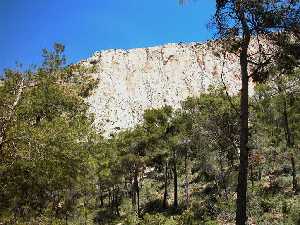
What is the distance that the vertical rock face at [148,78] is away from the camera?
12850 centimetres

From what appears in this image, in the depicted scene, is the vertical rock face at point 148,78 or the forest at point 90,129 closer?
the forest at point 90,129

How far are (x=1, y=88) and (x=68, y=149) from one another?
6164mm

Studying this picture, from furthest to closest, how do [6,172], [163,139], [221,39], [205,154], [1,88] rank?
[163,139], [205,154], [1,88], [6,172], [221,39]

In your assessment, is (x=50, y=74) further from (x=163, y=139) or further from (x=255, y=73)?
(x=163, y=139)

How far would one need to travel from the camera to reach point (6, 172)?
46.9 ft

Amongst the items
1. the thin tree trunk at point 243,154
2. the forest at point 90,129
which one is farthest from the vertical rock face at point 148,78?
the thin tree trunk at point 243,154

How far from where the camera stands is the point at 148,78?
456 feet

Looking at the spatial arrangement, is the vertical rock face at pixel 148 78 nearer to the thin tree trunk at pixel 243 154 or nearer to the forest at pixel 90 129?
the forest at pixel 90 129

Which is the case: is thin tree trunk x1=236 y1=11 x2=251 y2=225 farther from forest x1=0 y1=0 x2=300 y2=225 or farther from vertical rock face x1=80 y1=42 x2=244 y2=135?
vertical rock face x1=80 y1=42 x2=244 y2=135

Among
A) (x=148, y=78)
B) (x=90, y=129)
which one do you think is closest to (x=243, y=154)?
(x=90, y=129)

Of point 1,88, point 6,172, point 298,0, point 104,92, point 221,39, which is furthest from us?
point 104,92

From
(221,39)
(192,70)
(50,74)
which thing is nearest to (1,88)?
(50,74)

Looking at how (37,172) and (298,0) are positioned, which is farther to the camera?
(37,172)

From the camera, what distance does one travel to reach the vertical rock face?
128500 millimetres
